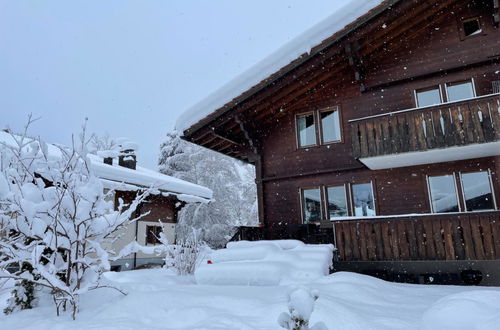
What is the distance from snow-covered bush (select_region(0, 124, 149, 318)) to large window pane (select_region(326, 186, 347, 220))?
768 centimetres

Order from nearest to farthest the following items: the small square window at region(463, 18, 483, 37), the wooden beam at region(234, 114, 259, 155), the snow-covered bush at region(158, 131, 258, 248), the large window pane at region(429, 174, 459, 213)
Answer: the large window pane at region(429, 174, 459, 213) → the small square window at region(463, 18, 483, 37) → the wooden beam at region(234, 114, 259, 155) → the snow-covered bush at region(158, 131, 258, 248)

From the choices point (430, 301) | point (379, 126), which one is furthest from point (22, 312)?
point (379, 126)

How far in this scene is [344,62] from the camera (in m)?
11.9

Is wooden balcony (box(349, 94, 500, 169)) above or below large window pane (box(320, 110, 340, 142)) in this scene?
below

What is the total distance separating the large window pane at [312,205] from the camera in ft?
38.3

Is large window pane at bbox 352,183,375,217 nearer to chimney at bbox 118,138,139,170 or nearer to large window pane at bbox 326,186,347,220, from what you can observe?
large window pane at bbox 326,186,347,220

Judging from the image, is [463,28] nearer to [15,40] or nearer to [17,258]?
[17,258]

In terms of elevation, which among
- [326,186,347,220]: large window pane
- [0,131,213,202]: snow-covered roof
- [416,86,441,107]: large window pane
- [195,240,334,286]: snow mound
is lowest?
[195,240,334,286]: snow mound

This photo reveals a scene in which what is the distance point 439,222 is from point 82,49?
18529 centimetres

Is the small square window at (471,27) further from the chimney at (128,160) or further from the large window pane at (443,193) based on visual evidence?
the chimney at (128,160)

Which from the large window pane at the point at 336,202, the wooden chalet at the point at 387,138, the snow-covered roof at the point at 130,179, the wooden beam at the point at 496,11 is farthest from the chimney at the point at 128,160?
the wooden beam at the point at 496,11

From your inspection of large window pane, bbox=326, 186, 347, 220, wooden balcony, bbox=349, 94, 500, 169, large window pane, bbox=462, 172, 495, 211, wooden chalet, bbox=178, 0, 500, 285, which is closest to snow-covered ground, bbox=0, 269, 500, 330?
wooden chalet, bbox=178, 0, 500, 285

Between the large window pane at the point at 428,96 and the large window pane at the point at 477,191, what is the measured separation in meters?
2.40

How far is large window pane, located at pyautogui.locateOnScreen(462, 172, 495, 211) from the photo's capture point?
9773 mm
